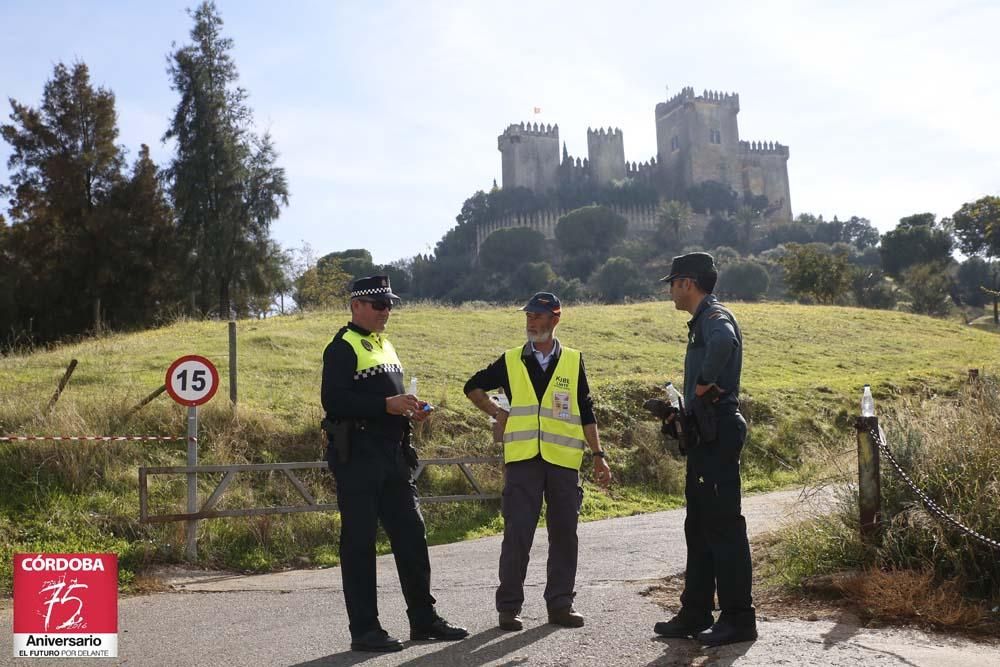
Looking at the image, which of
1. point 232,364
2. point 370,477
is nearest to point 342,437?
point 370,477

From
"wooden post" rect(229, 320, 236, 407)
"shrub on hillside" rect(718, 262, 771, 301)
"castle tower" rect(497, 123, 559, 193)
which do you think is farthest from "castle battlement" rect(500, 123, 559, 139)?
"wooden post" rect(229, 320, 236, 407)

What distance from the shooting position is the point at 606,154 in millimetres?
139250

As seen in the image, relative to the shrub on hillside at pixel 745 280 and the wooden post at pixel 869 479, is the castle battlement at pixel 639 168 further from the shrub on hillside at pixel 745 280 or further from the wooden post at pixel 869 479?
the wooden post at pixel 869 479

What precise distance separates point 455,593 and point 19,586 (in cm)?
312

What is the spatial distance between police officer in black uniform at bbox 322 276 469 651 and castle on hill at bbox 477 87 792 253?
129973 millimetres

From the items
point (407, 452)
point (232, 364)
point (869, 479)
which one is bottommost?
point (869, 479)

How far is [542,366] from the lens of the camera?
247 inches

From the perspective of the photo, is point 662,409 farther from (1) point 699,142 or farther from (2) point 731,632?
(1) point 699,142

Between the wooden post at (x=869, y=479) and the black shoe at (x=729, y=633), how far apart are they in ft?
4.98

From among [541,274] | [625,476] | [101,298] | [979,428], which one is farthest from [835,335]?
[541,274]

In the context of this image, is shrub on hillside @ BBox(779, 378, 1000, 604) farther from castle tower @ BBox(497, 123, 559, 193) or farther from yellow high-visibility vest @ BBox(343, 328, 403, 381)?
castle tower @ BBox(497, 123, 559, 193)

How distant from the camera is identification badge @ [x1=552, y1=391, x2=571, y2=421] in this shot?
20.2ft

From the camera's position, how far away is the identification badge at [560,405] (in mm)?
6160

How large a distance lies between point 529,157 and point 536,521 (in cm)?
13358
